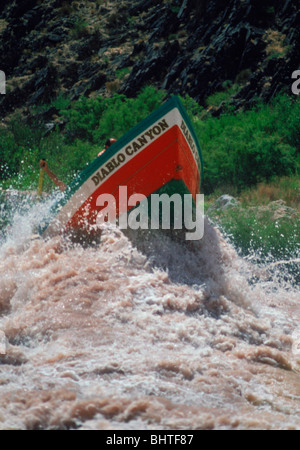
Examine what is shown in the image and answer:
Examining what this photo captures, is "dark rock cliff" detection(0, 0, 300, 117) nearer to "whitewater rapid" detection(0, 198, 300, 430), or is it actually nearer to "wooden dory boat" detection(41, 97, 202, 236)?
"wooden dory boat" detection(41, 97, 202, 236)

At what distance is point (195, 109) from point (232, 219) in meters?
8.57

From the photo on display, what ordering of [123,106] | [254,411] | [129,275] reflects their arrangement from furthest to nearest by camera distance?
[123,106] → [129,275] → [254,411]

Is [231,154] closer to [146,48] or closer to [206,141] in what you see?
[206,141]

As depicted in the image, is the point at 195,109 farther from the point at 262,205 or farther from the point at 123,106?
the point at 262,205

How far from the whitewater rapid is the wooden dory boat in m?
0.53

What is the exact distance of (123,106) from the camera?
17.0 meters

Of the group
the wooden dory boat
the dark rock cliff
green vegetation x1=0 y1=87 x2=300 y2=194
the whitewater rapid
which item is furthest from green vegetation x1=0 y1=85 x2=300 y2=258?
the wooden dory boat

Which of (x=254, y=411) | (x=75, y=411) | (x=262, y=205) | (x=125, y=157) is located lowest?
(x=262, y=205)

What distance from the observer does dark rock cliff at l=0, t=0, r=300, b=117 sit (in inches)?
784

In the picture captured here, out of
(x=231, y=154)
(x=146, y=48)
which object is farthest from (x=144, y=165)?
(x=146, y=48)

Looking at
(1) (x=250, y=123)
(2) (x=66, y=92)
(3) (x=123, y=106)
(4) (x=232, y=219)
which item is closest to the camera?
(4) (x=232, y=219)

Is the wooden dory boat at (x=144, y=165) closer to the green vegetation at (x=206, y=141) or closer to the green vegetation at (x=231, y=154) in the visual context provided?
the green vegetation at (x=231, y=154)

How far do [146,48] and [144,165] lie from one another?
18923mm

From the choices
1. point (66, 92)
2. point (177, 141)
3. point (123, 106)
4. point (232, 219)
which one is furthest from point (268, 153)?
point (66, 92)
